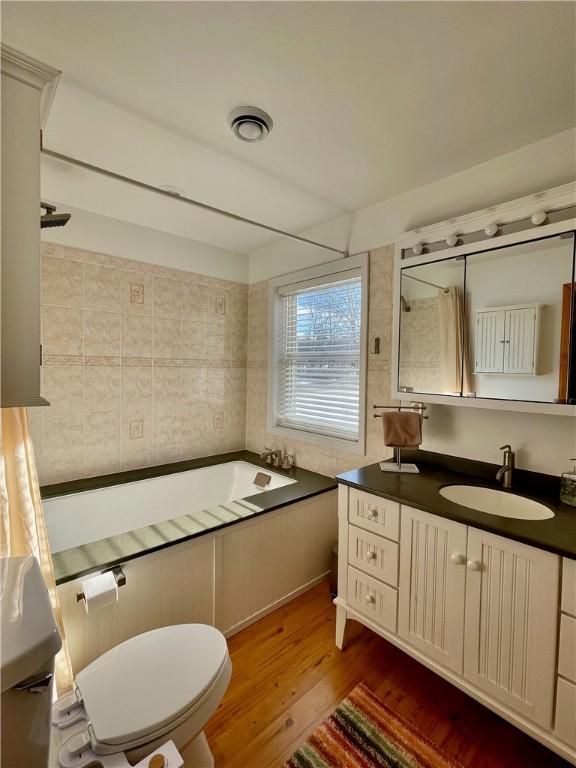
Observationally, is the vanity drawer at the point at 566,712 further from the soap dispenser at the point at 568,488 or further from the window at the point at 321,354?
the window at the point at 321,354

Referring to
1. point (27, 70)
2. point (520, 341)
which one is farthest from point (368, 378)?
point (27, 70)

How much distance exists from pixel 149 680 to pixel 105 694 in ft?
0.42

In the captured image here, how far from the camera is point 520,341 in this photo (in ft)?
5.24

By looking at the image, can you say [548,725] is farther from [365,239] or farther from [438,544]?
[365,239]

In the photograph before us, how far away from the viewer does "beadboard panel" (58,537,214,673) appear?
1459 mm

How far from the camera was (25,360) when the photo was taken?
0.89 metres

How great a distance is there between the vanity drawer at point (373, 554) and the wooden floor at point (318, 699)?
1.55 feet

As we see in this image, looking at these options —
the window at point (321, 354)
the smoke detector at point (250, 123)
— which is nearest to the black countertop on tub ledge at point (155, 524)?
the window at point (321, 354)

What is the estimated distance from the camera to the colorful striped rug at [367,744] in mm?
1267

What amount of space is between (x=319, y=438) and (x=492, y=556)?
1.48 m

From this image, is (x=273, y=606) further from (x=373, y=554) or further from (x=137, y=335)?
(x=137, y=335)

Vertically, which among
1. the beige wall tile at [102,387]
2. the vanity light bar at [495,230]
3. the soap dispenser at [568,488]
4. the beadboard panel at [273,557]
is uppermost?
the vanity light bar at [495,230]

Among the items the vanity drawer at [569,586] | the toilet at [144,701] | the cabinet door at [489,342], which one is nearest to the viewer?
the toilet at [144,701]

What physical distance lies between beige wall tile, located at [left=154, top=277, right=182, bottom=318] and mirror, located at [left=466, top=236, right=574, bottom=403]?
6.83 feet
